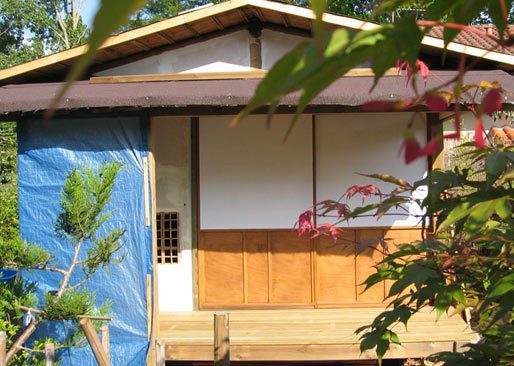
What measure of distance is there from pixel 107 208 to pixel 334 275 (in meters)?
2.85

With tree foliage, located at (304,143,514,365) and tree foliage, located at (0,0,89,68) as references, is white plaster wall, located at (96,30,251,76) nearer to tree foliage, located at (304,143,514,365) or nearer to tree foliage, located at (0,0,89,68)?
tree foliage, located at (304,143,514,365)

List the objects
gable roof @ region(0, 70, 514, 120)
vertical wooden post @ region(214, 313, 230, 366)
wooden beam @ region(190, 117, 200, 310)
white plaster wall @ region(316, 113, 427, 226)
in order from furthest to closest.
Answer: wooden beam @ region(190, 117, 200, 310) → white plaster wall @ region(316, 113, 427, 226) → gable roof @ region(0, 70, 514, 120) → vertical wooden post @ region(214, 313, 230, 366)

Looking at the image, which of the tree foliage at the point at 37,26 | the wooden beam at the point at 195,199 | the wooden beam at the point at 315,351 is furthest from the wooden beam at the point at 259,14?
the tree foliage at the point at 37,26

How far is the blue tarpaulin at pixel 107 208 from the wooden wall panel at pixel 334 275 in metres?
2.23

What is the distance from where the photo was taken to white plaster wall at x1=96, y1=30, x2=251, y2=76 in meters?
6.40

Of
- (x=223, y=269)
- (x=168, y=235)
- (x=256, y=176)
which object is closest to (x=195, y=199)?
(x=168, y=235)

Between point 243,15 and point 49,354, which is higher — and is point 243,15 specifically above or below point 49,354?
above

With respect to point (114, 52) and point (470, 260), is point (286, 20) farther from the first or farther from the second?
point (470, 260)

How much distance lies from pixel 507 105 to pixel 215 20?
10.2ft

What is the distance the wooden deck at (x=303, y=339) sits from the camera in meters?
5.34

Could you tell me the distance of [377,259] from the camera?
684cm

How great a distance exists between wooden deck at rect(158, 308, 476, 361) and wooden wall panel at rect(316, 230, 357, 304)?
1.96 feet

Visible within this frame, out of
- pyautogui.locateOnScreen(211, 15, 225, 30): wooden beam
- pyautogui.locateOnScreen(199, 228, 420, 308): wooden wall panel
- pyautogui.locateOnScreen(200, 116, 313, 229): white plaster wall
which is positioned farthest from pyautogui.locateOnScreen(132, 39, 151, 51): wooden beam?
pyautogui.locateOnScreen(199, 228, 420, 308): wooden wall panel

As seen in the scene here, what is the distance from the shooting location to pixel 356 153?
6719 mm
